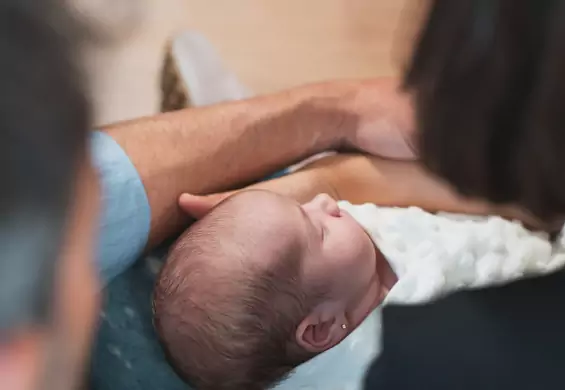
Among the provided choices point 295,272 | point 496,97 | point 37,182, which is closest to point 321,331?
point 295,272

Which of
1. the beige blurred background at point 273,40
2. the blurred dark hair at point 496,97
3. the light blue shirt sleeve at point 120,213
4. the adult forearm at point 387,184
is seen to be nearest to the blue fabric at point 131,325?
the light blue shirt sleeve at point 120,213

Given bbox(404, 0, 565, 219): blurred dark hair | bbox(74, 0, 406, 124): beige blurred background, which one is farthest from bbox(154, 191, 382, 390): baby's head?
bbox(74, 0, 406, 124): beige blurred background

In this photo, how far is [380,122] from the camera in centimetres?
114

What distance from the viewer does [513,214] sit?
108 cm

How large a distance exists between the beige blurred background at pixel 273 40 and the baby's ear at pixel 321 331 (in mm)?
767

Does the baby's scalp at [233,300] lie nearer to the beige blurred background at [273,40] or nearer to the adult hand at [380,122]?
the adult hand at [380,122]

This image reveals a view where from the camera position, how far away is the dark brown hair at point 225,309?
89cm

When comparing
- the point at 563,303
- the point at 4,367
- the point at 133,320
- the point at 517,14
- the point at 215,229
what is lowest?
the point at 133,320

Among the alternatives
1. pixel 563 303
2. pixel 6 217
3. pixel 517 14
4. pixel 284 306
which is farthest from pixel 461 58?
pixel 284 306

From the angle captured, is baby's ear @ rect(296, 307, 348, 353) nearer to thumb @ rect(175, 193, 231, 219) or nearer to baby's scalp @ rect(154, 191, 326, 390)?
baby's scalp @ rect(154, 191, 326, 390)

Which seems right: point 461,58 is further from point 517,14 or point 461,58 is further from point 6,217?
point 6,217

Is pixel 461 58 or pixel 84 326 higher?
pixel 461 58

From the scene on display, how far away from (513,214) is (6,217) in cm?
87

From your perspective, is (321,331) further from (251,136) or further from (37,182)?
(37,182)
